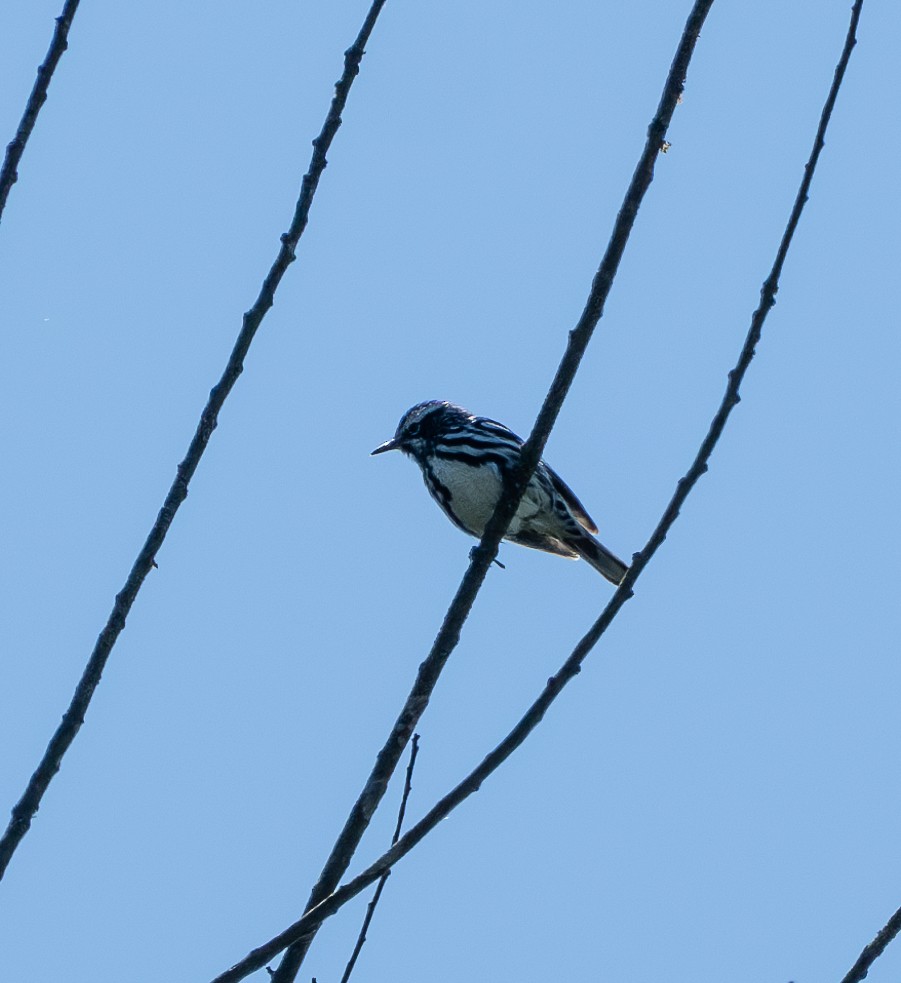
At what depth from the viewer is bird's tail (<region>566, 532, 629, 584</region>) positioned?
998 cm

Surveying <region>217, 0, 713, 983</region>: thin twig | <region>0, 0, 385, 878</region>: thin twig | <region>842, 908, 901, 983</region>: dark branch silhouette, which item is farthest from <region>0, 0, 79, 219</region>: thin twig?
<region>842, 908, 901, 983</region>: dark branch silhouette

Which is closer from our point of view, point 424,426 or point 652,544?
point 652,544

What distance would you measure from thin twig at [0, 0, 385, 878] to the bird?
4645 mm

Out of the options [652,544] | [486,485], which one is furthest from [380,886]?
[486,485]

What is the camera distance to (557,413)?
5.23 metres

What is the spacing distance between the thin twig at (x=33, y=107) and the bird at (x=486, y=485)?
5083 millimetres

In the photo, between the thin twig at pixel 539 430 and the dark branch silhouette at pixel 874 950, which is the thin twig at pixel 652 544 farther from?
the dark branch silhouette at pixel 874 950

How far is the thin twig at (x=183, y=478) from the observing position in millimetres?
4047

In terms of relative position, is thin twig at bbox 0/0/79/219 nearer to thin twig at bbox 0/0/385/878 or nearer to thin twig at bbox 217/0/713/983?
thin twig at bbox 0/0/385/878

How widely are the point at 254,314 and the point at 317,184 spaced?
0.45 m

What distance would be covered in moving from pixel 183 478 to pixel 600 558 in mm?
5924

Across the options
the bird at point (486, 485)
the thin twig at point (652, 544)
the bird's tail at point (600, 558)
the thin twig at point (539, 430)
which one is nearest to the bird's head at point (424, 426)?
the bird at point (486, 485)

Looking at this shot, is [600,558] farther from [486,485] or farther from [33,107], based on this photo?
[33,107]

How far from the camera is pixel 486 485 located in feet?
30.6
